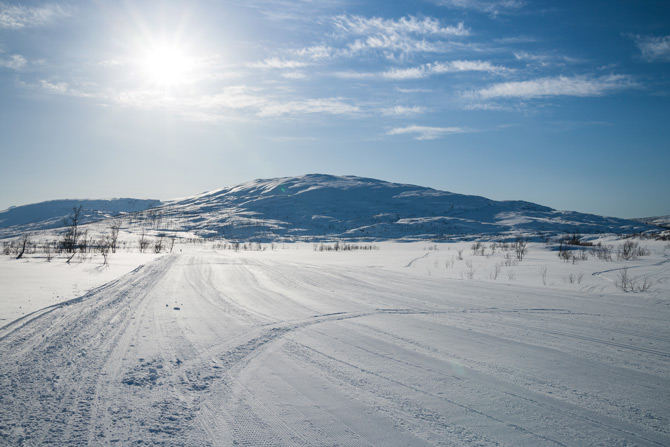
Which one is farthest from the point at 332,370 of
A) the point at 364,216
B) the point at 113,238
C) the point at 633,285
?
the point at 364,216

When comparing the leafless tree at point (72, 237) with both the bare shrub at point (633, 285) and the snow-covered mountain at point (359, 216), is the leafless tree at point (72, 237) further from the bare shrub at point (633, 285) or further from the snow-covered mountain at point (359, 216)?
the snow-covered mountain at point (359, 216)

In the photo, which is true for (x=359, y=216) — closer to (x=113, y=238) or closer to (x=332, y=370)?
(x=113, y=238)

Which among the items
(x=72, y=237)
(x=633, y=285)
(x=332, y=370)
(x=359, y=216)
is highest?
(x=359, y=216)

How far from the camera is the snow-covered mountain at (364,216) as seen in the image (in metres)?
57.0

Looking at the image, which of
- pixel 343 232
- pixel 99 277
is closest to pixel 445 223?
pixel 343 232

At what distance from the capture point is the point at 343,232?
59.1 meters

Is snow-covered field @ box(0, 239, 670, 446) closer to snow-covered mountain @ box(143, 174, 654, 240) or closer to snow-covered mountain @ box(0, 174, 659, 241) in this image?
snow-covered mountain @ box(0, 174, 659, 241)

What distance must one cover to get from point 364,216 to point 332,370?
236 ft

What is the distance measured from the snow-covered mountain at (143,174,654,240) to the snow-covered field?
39.1m

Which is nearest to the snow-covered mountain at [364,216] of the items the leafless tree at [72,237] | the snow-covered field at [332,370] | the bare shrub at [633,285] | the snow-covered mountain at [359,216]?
the snow-covered mountain at [359,216]

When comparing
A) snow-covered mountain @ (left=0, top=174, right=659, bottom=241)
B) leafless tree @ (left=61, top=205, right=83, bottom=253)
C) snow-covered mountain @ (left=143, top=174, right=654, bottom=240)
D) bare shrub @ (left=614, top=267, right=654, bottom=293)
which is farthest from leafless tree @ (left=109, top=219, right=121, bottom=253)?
bare shrub @ (left=614, top=267, right=654, bottom=293)

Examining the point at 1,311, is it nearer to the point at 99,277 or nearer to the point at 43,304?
the point at 43,304

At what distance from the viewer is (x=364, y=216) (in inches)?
2958

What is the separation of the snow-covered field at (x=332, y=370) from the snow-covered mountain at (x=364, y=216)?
39.1 meters
